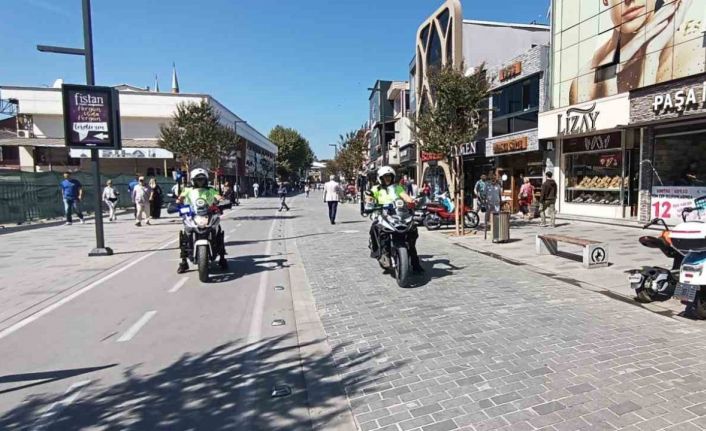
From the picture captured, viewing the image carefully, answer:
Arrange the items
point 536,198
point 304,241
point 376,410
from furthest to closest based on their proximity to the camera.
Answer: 1. point 536,198
2. point 304,241
3. point 376,410

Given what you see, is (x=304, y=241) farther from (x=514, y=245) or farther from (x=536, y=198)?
(x=536, y=198)

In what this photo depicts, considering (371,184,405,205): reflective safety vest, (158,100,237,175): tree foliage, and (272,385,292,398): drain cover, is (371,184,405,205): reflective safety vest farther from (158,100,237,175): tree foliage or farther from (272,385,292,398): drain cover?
(158,100,237,175): tree foliage

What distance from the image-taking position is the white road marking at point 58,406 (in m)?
3.19

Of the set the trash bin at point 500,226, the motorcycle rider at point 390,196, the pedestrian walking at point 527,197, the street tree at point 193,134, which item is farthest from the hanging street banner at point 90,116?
the pedestrian walking at point 527,197

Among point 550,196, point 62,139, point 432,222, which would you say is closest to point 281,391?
point 432,222

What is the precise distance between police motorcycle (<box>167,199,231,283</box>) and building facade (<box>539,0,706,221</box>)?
11757mm

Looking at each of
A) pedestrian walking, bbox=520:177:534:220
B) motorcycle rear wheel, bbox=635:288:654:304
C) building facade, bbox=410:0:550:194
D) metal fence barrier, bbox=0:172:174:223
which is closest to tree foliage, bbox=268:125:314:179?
building facade, bbox=410:0:550:194

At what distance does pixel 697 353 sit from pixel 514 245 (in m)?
7.12

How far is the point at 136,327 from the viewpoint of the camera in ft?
17.4

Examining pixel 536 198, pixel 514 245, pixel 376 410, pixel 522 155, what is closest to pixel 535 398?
pixel 376 410

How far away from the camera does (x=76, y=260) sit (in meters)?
9.89

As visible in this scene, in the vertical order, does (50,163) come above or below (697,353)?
above

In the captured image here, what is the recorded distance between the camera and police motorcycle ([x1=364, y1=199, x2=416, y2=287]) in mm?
6789

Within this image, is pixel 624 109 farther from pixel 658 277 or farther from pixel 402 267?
pixel 402 267
